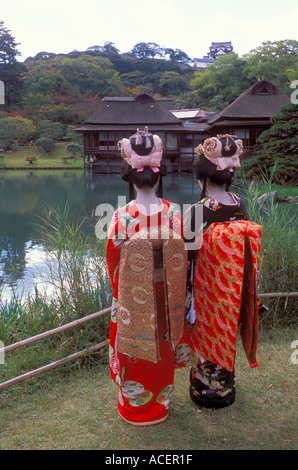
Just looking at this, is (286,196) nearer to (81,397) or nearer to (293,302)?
(293,302)

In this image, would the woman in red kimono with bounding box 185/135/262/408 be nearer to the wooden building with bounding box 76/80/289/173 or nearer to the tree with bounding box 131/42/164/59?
the wooden building with bounding box 76/80/289/173

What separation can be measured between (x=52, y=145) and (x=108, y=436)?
86.1 feet

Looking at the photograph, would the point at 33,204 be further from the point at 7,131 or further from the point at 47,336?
the point at 7,131

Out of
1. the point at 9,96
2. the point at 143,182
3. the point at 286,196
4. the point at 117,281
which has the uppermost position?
the point at 9,96

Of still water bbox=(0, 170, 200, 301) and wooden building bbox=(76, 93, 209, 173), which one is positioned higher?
wooden building bbox=(76, 93, 209, 173)

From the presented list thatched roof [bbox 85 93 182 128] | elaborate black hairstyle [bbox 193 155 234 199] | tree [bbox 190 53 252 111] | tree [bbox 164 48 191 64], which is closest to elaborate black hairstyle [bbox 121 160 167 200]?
elaborate black hairstyle [bbox 193 155 234 199]

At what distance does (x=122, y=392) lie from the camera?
194 cm

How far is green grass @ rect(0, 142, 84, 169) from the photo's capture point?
23.9 meters

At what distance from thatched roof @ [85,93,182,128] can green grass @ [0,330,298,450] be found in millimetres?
20326

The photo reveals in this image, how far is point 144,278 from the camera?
177 cm

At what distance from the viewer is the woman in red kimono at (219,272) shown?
187cm

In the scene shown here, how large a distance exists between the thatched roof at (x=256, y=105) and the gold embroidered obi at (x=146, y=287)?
18967 millimetres

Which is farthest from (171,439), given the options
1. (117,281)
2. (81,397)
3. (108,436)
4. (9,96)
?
(9,96)

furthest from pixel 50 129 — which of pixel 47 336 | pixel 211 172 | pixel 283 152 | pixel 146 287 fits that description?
pixel 146 287
